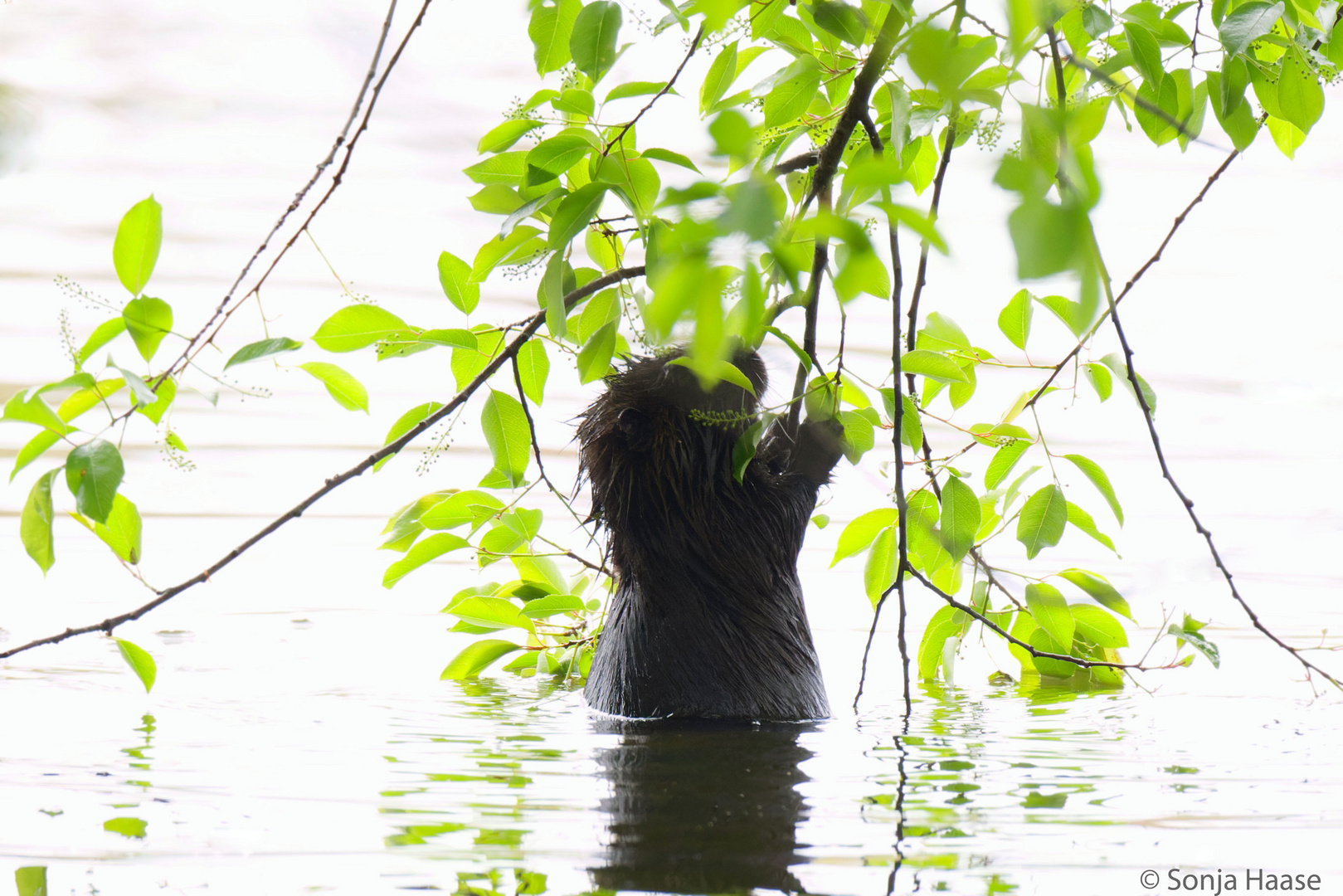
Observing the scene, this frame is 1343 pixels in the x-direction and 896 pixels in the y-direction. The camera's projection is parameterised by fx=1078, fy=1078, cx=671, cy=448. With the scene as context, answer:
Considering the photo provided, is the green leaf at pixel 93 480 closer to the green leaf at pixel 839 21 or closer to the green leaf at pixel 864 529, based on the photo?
the green leaf at pixel 839 21

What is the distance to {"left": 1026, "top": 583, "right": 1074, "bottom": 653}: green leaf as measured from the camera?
151 centimetres

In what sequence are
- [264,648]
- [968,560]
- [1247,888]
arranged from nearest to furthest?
[1247,888], [968,560], [264,648]

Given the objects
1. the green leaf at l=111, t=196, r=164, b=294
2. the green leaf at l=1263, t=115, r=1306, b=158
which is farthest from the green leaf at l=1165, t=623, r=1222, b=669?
the green leaf at l=111, t=196, r=164, b=294

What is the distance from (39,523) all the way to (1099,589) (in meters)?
1.31

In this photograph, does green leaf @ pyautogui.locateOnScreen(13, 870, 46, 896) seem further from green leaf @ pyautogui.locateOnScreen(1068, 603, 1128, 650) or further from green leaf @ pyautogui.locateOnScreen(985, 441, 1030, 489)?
green leaf @ pyautogui.locateOnScreen(1068, 603, 1128, 650)

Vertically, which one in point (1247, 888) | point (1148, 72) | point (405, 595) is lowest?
point (1247, 888)

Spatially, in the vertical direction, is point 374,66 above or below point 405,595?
above

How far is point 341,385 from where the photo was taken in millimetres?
1183

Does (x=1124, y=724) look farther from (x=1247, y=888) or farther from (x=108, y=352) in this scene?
(x=108, y=352)

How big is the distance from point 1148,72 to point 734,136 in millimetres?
808

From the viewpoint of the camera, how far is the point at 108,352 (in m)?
0.92

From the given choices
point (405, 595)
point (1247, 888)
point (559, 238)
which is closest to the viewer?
point (1247, 888)

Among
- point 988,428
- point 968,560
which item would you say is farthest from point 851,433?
point 968,560

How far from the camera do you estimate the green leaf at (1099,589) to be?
152 centimetres
